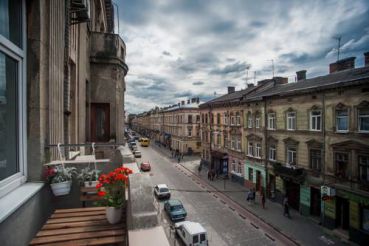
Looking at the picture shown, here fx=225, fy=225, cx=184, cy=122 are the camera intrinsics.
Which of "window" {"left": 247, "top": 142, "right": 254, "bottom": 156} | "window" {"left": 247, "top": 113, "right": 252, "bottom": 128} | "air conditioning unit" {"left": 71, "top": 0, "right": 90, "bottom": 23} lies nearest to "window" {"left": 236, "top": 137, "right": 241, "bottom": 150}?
→ "window" {"left": 247, "top": 142, "right": 254, "bottom": 156}

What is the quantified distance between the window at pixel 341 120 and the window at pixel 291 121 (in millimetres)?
3524

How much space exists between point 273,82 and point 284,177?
1173cm

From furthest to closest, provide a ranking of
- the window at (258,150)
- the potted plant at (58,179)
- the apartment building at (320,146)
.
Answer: the window at (258,150)
the apartment building at (320,146)
the potted plant at (58,179)

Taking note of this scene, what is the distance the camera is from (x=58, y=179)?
4.51 metres

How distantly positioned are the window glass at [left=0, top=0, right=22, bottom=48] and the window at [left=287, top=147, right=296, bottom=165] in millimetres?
18500

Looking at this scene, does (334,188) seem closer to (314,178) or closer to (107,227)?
(314,178)

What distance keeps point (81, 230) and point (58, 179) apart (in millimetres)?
1389

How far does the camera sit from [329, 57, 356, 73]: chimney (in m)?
17.2

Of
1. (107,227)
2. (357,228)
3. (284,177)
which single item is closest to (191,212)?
(284,177)

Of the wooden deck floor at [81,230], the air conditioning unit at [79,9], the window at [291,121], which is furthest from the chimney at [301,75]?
the wooden deck floor at [81,230]

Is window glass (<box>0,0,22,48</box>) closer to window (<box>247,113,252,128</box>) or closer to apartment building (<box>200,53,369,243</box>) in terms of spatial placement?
apartment building (<box>200,53,369,243</box>)

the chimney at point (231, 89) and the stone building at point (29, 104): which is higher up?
the chimney at point (231, 89)

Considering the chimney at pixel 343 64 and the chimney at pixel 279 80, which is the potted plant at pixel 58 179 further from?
the chimney at pixel 279 80

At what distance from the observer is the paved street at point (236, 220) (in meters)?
13.6
